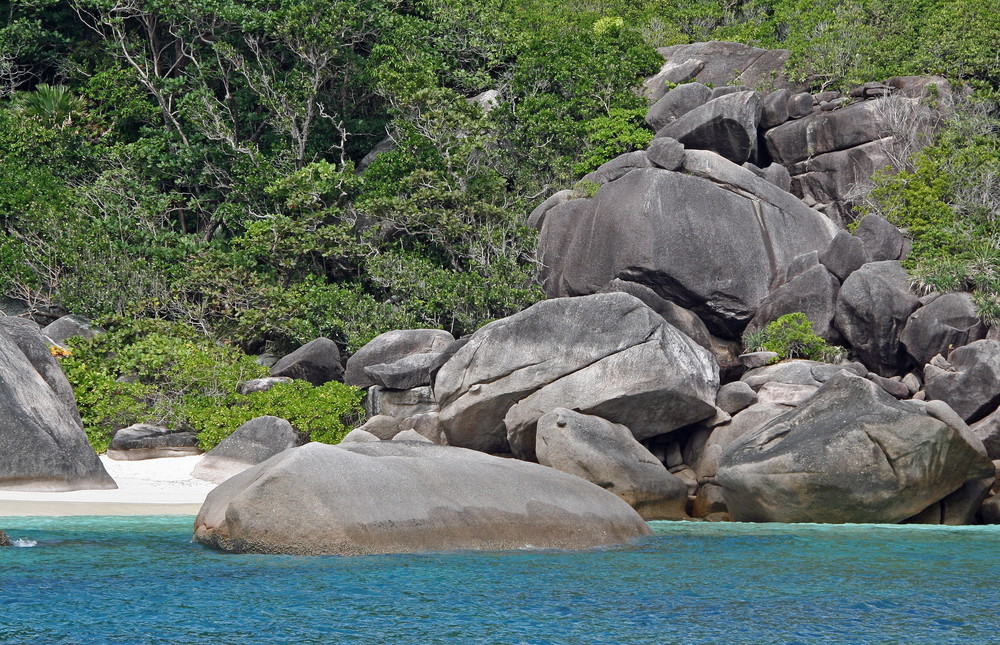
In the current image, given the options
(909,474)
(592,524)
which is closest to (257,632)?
(592,524)

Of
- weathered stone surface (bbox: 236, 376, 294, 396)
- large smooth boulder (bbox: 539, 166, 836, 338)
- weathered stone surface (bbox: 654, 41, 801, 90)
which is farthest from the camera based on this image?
weathered stone surface (bbox: 654, 41, 801, 90)

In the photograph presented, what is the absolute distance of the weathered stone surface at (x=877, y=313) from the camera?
19.9 metres

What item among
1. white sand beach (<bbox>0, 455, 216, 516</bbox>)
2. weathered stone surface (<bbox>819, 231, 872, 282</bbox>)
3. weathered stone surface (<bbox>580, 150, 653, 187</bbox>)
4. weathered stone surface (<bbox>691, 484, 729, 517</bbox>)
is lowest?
weathered stone surface (<bbox>691, 484, 729, 517</bbox>)

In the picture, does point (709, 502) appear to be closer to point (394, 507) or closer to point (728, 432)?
point (728, 432)

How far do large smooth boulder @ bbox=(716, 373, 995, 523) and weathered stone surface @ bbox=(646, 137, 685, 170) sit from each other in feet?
34.5

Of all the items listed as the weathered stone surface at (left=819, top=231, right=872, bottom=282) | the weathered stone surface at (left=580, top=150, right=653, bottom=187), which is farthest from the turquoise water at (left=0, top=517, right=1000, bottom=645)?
the weathered stone surface at (left=580, top=150, right=653, bottom=187)

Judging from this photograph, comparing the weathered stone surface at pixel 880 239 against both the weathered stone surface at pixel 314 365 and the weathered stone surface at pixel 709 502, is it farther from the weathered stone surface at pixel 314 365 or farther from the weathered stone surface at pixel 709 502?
the weathered stone surface at pixel 314 365

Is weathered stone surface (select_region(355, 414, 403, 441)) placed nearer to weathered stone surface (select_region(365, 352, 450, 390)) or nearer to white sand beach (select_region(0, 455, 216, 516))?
weathered stone surface (select_region(365, 352, 450, 390))

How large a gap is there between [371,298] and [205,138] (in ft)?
27.2

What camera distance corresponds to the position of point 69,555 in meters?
9.77

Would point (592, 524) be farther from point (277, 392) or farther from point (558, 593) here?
point (277, 392)

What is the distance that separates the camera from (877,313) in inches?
784

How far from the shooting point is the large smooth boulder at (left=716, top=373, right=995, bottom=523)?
44.5 feet

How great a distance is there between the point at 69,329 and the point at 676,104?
56.0ft
